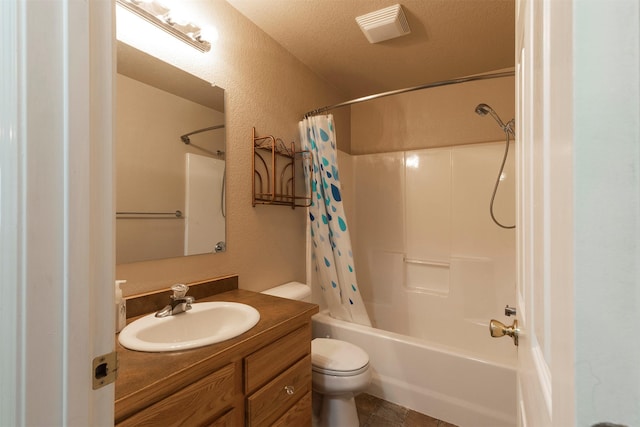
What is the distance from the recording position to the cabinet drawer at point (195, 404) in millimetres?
699

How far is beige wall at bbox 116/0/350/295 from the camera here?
133 centimetres

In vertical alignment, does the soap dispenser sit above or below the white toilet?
above

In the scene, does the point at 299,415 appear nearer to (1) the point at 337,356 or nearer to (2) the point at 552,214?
(1) the point at 337,356

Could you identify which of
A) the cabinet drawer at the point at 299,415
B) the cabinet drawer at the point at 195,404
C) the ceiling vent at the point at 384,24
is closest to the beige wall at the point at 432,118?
the ceiling vent at the point at 384,24

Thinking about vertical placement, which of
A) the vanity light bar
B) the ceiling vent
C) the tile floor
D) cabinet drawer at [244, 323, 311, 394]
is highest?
the ceiling vent

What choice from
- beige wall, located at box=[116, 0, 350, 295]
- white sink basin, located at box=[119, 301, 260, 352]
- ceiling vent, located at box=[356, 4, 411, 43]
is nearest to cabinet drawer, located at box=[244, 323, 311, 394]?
white sink basin, located at box=[119, 301, 260, 352]

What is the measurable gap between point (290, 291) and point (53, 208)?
1529mm

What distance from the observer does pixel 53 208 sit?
39 cm

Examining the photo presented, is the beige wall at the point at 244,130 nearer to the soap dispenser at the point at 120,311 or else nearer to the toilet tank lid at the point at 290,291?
the toilet tank lid at the point at 290,291

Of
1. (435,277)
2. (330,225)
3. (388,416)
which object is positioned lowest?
(388,416)

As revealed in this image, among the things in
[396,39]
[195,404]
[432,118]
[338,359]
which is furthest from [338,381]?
[432,118]

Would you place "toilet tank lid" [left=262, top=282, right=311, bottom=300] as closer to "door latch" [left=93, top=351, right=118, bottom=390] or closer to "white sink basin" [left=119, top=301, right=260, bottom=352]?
"white sink basin" [left=119, top=301, right=260, bottom=352]

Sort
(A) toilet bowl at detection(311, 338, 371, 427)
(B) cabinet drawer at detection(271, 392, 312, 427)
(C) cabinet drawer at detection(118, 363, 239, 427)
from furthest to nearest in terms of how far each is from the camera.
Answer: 1. (A) toilet bowl at detection(311, 338, 371, 427)
2. (B) cabinet drawer at detection(271, 392, 312, 427)
3. (C) cabinet drawer at detection(118, 363, 239, 427)

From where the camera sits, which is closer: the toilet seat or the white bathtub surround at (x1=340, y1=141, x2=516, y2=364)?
the toilet seat
